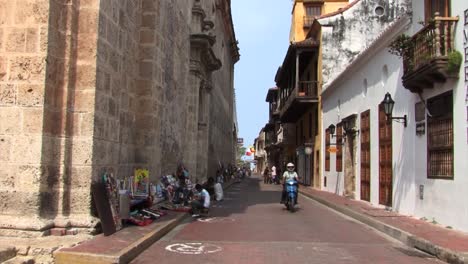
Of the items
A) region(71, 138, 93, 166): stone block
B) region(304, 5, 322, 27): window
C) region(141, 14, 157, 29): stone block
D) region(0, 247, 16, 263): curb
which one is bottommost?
region(0, 247, 16, 263): curb

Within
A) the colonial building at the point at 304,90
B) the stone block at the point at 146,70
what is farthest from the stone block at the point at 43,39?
the colonial building at the point at 304,90

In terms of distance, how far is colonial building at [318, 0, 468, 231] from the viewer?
1057 centimetres

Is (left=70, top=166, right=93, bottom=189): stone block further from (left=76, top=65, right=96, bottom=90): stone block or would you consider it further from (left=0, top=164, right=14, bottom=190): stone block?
(left=76, top=65, right=96, bottom=90): stone block

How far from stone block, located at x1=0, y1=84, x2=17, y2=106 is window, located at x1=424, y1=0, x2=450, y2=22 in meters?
8.50

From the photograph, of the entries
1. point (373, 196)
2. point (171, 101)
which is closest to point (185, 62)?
point (171, 101)

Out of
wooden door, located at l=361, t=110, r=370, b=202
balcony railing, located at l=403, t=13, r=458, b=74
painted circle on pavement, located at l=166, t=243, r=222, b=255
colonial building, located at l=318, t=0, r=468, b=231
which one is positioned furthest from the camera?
wooden door, located at l=361, t=110, r=370, b=202

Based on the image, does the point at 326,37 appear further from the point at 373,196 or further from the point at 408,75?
the point at 408,75

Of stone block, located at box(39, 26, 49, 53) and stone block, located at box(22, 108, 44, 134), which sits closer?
stone block, located at box(22, 108, 44, 134)

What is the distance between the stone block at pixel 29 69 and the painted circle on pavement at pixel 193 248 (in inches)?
138

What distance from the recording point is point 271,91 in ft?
204

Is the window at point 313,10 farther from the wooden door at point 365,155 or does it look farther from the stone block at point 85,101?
the stone block at point 85,101

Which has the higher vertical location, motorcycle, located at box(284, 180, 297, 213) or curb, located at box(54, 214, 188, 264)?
motorcycle, located at box(284, 180, 297, 213)

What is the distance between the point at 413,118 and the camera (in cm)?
1316

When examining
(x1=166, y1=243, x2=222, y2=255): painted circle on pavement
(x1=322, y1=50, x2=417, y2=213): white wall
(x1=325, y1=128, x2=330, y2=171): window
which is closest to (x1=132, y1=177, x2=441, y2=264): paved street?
(x1=166, y1=243, x2=222, y2=255): painted circle on pavement
